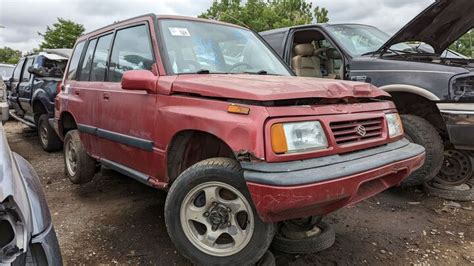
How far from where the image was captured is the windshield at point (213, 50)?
309 cm

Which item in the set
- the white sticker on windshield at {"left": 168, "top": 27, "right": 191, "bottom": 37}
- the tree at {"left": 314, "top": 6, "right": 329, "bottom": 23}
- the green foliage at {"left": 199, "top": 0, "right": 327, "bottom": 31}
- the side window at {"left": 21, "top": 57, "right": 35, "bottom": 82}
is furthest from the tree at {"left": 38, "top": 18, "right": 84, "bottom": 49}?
the white sticker on windshield at {"left": 168, "top": 27, "right": 191, "bottom": 37}

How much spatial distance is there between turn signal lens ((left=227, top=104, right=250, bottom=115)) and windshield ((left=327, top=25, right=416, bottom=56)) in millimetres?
2753

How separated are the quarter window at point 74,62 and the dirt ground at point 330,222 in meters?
1.36

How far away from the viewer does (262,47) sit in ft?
12.6

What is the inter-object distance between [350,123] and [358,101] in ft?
1.08

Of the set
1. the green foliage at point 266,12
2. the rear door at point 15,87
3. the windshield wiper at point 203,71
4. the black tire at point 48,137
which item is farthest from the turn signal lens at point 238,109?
the green foliage at point 266,12

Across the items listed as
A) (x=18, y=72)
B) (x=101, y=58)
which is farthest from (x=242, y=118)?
(x=18, y=72)

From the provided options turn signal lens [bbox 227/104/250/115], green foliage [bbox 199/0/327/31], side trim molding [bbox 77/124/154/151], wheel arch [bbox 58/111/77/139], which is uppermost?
green foliage [bbox 199/0/327/31]

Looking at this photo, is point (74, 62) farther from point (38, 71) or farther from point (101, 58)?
point (38, 71)

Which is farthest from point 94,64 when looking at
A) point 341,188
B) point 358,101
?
point 341,188

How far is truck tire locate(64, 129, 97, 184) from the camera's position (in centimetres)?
428

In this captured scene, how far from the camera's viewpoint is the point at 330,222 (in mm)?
3516

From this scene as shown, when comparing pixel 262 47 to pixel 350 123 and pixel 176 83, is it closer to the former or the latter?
pixel 176 83

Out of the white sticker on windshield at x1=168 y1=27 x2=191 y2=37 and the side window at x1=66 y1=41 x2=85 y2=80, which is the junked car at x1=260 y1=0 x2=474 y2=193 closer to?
the white sticker on windshield at x1=168 y1=27 x2=191 y2=37
